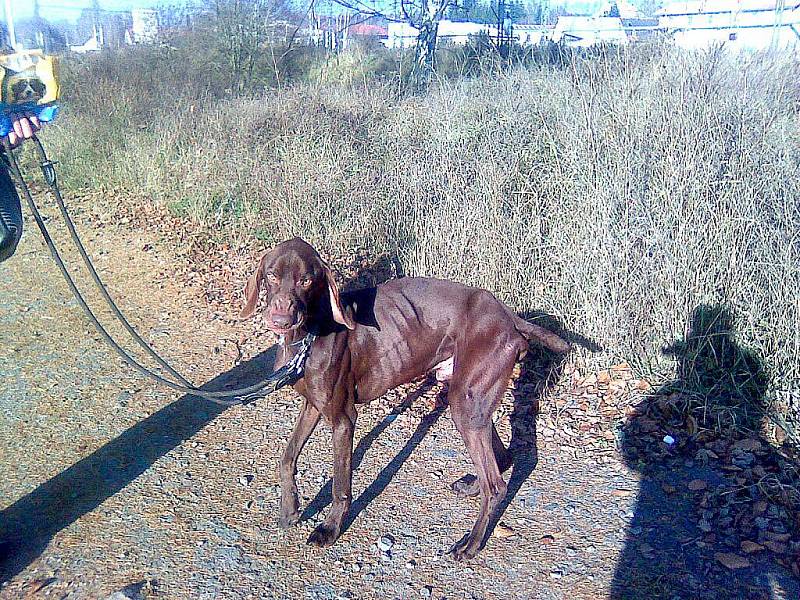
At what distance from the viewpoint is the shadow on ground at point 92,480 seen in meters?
3.44

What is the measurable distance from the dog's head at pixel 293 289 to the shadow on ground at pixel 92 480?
1.41 m

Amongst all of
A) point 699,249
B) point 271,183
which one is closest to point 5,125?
Answer: point 699,249

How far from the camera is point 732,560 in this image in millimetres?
3387

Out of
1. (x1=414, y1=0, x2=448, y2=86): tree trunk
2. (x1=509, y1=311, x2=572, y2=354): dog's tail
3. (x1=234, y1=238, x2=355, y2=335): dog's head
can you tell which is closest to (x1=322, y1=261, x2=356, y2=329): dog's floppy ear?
(x1=234, y1=238, x2=355, y2=335): dog's head

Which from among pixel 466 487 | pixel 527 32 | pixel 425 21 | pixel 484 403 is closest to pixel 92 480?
pixel 466 487

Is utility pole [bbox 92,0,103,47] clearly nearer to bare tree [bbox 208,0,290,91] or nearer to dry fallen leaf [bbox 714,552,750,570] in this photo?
bare tree [bbox 208,0,290,91]

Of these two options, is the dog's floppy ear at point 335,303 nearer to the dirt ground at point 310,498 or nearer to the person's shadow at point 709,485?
the dirt ground at point 310,498

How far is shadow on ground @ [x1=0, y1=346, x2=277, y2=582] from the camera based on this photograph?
3.44 metres

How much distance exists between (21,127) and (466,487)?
9.35 ft

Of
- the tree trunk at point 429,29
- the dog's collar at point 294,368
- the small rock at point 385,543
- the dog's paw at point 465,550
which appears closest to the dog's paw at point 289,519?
the small rock at point 385,543

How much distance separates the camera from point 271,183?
788 cm

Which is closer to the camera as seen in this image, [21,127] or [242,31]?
[21,127]

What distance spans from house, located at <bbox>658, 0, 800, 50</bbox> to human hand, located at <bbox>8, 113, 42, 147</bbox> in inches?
247

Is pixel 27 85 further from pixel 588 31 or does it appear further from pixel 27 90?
pixel 588 31
